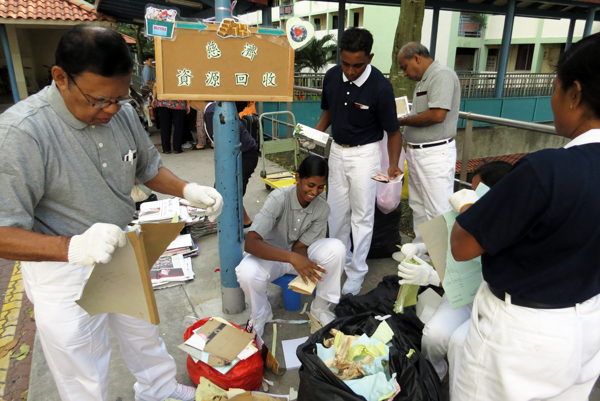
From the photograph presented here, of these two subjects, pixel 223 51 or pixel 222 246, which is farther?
pixel 222 246

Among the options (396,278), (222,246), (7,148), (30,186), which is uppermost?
(7,148)

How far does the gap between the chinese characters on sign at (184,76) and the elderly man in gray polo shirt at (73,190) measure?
464 millimetres

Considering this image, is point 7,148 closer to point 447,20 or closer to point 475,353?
point 475,353

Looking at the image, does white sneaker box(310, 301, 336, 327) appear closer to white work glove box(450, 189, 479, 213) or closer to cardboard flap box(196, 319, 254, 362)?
cardboard flap box(196, 319, 254, 362)

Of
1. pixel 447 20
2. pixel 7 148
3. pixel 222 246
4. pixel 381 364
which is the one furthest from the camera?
pixel 447 20

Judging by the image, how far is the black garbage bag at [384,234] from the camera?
3645 mm

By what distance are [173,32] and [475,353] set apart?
208 centimetres

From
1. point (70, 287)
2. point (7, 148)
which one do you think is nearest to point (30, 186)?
point (7, 148)

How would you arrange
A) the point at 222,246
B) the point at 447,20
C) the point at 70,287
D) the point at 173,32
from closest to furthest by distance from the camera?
the point at 70,287, the point at 173,32, the point at 222,246, the point at 447,20

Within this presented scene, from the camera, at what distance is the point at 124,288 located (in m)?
1.49

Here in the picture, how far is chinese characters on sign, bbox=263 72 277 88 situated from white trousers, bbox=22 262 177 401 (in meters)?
1.39

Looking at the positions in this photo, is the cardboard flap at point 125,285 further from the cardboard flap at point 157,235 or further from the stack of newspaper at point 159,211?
the stack of newspaper at point 159,211

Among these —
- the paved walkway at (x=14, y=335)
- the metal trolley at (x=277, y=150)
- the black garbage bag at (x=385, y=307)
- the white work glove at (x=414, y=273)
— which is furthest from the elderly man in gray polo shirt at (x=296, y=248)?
the metal trolley at (x=277, y=150)

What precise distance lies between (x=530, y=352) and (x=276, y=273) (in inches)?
66.3
